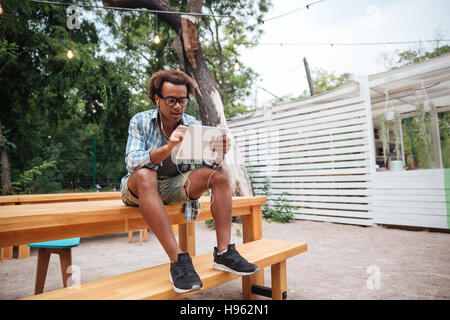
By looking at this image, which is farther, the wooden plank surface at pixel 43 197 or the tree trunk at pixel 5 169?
the tree trunk at pixel 5 169

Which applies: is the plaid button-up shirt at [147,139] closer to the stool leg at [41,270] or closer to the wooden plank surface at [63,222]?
the wooden plank surface at [63,222]

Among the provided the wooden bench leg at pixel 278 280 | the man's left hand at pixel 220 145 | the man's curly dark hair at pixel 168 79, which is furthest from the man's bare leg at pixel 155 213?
the wooden bench leg at pixel 278 280

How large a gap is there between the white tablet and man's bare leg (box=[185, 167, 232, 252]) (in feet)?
0.36

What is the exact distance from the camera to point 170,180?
5.85ft

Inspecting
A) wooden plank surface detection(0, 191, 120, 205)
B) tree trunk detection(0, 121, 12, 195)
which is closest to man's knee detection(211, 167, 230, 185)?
wooden plank surface detection(0, 191, 120, 205)

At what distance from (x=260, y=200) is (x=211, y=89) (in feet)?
12.4

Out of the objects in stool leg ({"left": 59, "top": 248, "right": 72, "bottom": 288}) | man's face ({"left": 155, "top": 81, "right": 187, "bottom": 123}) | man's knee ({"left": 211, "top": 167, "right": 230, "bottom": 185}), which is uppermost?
man's face ({"left": 155, "top": 81, "right": 187, "bottom": 123})

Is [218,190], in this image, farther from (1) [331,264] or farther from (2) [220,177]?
(1) [331,264]

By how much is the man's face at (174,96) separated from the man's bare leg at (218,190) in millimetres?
379

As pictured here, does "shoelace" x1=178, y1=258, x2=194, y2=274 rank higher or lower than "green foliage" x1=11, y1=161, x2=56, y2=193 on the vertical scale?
lower

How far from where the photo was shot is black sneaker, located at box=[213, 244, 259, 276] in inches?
60.0

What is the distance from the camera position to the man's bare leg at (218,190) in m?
1.67

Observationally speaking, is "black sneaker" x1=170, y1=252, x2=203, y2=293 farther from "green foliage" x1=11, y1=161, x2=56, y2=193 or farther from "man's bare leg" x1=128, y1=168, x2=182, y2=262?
"green foliage" x1=11, y1=161, x2=56, y2=193

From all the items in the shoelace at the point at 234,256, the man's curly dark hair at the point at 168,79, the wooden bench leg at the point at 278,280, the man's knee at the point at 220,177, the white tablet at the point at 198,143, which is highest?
the man's curly dark hair at the point at 168,79
